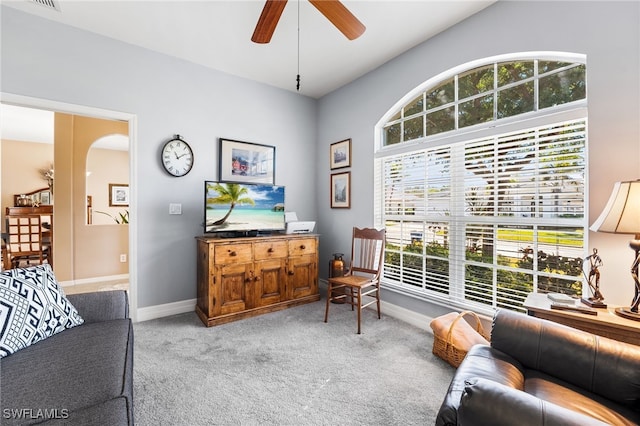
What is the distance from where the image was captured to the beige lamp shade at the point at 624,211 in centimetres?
139

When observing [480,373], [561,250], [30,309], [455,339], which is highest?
[561,250]

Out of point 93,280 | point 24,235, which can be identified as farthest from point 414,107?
point 24,235

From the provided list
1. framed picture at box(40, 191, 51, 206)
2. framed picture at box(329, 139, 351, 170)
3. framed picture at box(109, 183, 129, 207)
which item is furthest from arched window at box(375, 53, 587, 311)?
framed picture at box(40, 191, 51, 206)

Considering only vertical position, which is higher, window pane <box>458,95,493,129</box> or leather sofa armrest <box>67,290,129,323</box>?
window pane <box>458,95,493,129</box>

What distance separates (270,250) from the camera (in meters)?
3.19

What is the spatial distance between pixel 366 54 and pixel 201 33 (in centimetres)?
170

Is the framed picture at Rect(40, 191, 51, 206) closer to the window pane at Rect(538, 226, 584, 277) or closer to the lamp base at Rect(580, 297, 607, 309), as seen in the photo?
the window pane at Rect(538, 226, 584, 277)

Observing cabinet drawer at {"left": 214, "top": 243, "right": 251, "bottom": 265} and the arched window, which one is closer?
the arched window

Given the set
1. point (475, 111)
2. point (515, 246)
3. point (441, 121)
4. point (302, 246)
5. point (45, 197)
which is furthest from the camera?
point (45, 197)

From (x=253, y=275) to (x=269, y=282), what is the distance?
0.23m

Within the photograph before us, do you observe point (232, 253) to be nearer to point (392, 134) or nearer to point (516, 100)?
point (392, 134)

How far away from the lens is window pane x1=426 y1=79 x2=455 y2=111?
2721 millimetres

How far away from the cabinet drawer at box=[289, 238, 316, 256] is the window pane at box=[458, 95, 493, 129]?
2.09 m

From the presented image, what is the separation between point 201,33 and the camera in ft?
8.80
